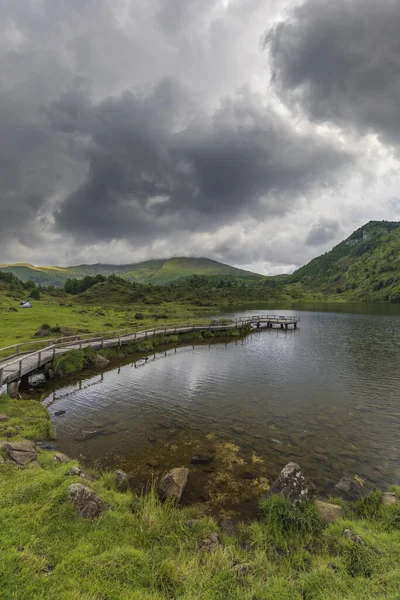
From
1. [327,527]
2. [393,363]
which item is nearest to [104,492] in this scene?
[327,527]

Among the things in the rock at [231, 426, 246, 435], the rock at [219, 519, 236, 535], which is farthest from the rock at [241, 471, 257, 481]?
the rock at [231, 426, 246, 435]

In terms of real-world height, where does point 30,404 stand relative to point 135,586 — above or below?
below

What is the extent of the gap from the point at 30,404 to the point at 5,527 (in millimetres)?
15163

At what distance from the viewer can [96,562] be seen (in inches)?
266

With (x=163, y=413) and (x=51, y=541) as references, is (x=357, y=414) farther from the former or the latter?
(x=51, y=541)

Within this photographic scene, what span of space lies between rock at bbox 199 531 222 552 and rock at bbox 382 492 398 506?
702 centimetres

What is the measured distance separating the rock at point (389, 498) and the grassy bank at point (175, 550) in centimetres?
43

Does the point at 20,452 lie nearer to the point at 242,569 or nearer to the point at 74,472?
the point at 74,472

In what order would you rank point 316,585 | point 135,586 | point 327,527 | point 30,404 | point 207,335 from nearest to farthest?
point 135,586
point 316,585
point 327,527
point 30,404
point 207,335

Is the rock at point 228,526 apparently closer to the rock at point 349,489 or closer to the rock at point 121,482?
the rock at point 121,482

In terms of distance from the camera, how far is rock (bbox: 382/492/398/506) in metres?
11.1

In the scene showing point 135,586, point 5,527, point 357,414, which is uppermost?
point 5,527

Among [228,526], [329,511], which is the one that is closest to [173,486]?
[228,526]

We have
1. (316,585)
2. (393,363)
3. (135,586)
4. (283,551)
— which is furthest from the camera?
(393,363)
